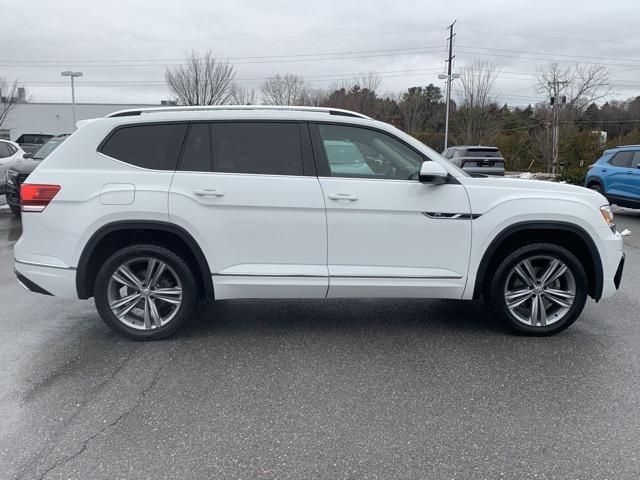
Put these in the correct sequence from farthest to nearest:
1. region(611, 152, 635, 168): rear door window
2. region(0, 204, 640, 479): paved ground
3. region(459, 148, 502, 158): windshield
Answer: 1. region(459, 148, 502, 158): windshield
2. region(611, 152, 635, 168): rear door window
3. region(0, 204, 640, 479): paved ground

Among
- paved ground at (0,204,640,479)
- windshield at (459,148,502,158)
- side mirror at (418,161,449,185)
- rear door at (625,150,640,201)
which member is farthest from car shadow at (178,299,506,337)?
windshield at (459,148,502,158)

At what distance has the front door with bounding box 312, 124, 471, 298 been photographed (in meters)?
4.39

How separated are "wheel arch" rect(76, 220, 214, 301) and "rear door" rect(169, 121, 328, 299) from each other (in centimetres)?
8

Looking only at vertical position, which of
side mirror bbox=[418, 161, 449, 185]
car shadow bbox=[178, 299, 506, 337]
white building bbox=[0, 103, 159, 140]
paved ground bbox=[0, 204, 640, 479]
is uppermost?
white building bbox=[0, 103, 159, 140]

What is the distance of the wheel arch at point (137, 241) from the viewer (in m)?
4.39

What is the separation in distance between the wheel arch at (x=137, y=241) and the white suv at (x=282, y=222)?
12mm

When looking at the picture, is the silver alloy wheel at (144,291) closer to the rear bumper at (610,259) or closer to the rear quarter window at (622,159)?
the rear bumper at (610,259)

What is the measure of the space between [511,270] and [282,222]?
6.44 ft

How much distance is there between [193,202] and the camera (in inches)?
172

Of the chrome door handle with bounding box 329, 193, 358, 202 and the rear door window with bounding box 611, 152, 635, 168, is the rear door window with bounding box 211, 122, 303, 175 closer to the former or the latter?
the chrome door handle with bounding box 329, 193, 358, 202

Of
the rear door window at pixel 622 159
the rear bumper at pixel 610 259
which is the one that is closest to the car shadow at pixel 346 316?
the rear bumper at pixel 610 259

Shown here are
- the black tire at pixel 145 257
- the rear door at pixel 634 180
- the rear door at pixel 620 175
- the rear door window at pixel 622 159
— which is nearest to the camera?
the black tire at pixel 145 257

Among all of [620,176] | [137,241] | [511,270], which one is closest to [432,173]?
[511,270]

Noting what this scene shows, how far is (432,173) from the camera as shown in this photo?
427 cm
